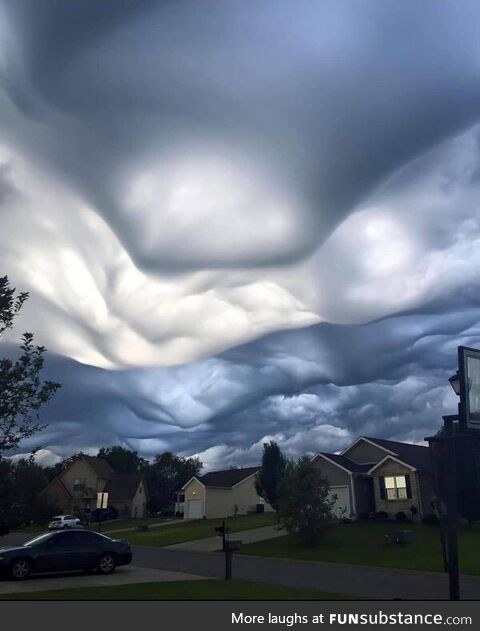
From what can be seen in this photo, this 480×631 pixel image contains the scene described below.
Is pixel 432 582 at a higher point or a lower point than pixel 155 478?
lower

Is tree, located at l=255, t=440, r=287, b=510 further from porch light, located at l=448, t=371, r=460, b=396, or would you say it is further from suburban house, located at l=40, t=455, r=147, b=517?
porch light, located at l=448, t=371, r=460, b=396

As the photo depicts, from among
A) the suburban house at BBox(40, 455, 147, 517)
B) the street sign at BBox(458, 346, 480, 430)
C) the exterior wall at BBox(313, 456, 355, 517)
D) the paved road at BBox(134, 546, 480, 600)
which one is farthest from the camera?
the suburban house at BBox(40, 455, 147, 517)

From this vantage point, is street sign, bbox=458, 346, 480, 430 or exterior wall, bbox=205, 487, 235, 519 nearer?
street sign, bbox=458, 346, 480, 430

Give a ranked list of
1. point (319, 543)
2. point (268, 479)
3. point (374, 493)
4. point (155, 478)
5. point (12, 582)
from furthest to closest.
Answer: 1. point (155, 478)
2. point (268, 479)
3. point (374, 493)
4. point (319, 543)
5. point (12, 582)

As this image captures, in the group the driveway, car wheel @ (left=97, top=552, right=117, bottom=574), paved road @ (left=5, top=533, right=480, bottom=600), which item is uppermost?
car wheel @ (left=97, top=552, right=117, bottom=574)

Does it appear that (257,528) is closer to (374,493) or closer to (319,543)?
(374,493)

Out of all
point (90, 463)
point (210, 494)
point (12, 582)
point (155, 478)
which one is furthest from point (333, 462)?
point (155, 478)

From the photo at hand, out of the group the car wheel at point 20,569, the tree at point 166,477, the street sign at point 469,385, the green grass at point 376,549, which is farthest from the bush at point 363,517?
the tree at point 166,477

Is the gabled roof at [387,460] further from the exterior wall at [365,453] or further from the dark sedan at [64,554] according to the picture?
the dark sedan at [64,554]

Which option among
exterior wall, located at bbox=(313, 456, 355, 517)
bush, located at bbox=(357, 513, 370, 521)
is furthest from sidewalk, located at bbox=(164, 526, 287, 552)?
bush, located at bbox=(357, 513, 370, 521)
